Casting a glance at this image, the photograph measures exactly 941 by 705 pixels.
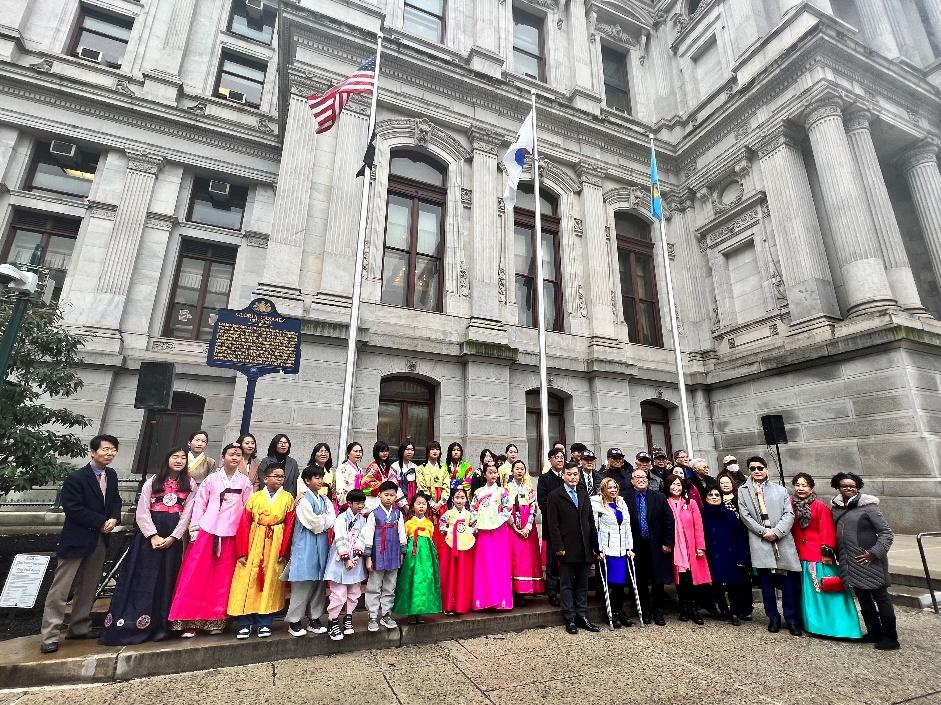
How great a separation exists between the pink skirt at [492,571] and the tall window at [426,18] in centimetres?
1719

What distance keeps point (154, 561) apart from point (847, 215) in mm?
18056

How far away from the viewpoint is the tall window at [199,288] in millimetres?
16938

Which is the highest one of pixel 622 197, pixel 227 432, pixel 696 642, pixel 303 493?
pixel 622 197

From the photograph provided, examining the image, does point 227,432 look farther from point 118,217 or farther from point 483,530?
point 118,217

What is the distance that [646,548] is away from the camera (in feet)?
21.2

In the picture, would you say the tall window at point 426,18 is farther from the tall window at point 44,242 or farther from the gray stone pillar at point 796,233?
the tall window at point 44,242

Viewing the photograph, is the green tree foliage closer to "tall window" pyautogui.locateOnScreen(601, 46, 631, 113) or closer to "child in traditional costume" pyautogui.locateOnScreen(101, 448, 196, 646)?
"child in traditional costume" pyautogui.locateOnScreen(101, 448, 196, 646)

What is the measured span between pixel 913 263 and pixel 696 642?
19212mm

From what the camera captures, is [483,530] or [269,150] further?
[269,150]

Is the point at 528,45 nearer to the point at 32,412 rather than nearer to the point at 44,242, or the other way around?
the point at 44,242

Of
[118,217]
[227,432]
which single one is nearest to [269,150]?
[118,217]

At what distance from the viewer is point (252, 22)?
2142cm

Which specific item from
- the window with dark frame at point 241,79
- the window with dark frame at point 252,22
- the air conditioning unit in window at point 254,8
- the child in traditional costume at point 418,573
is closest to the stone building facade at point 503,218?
the window with dark frame at point 241,79

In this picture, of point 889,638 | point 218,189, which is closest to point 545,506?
point 889,638
